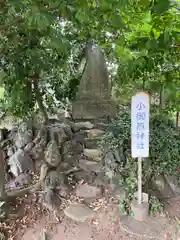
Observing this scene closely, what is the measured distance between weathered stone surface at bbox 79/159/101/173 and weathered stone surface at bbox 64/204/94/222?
1.87 ft

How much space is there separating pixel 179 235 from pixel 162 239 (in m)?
0.19

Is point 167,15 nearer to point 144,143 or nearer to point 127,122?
point 144,143

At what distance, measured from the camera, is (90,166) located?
327cm

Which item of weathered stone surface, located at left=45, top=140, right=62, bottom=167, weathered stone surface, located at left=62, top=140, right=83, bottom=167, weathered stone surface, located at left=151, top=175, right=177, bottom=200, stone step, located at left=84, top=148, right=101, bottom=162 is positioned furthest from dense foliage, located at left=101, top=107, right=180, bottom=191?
weathered stone surface, located at left=45, top=140, right=62, bottom=167

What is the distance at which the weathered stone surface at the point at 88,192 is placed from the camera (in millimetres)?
2922

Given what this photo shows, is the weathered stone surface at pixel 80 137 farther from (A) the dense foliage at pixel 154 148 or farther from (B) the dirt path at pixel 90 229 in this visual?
(B) the dirt path at pixel 90 229

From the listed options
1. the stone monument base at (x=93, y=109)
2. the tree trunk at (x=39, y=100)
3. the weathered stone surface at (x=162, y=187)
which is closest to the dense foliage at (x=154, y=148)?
the weathered stone surface at (x=162, y=187)

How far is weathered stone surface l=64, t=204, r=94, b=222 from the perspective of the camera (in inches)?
103

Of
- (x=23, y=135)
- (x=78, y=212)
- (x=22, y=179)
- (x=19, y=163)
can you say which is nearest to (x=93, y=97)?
(x=23, y=135)

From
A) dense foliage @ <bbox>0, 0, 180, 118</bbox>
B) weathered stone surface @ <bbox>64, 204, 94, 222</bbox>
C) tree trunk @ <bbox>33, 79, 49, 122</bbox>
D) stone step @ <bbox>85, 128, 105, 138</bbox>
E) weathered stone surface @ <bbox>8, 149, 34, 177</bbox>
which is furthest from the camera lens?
tree trunk @ <bbox>33, 79, 49, 122</bbox>

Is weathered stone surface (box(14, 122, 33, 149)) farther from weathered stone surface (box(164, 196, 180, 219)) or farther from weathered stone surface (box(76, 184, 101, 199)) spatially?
weathered stone surface (box(164, 196, 180, 219))

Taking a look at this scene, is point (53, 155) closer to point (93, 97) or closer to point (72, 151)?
point (72, 151)

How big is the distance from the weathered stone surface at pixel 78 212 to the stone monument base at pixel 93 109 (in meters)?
2.00

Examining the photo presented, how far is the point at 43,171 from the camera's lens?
3.13m
